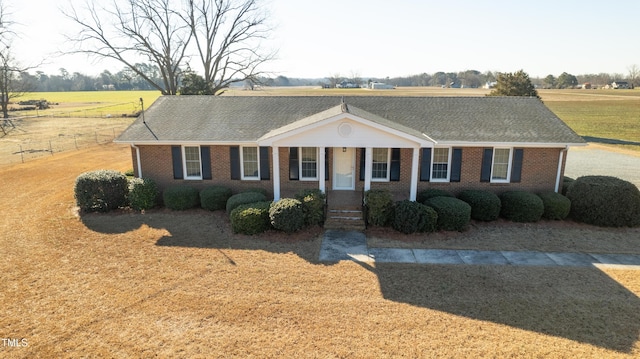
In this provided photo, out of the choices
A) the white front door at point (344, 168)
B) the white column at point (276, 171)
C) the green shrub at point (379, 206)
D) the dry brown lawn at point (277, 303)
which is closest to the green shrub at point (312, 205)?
the dry brown lawn at point (277, 303)

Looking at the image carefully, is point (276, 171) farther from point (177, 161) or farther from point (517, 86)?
point (517, 86)

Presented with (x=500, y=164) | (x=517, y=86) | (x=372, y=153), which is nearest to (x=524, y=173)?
(x=500, y=164)

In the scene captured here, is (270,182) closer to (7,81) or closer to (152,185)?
(152,185)

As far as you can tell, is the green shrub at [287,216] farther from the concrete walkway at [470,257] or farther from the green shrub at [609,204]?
the green shrub at [609,204]

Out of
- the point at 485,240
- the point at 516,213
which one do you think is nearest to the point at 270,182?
the point at 485,240

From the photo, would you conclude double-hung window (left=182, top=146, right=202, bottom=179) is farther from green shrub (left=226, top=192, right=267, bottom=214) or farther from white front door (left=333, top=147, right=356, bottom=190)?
white front door (left=333, top=147, right=356, bottom=190)
